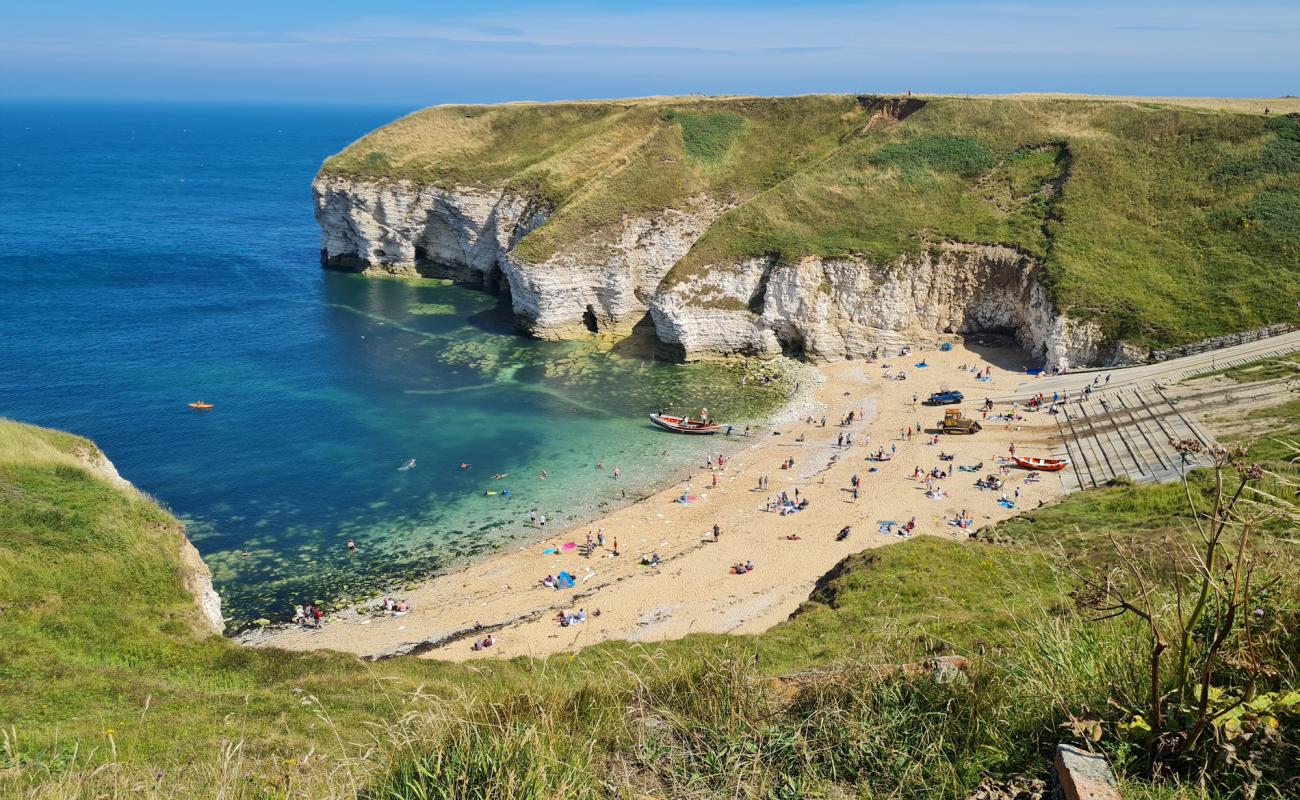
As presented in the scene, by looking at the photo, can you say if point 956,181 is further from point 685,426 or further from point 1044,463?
point 685,426

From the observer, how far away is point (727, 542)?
117 ft

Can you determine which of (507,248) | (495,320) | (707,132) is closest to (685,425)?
(495,320)

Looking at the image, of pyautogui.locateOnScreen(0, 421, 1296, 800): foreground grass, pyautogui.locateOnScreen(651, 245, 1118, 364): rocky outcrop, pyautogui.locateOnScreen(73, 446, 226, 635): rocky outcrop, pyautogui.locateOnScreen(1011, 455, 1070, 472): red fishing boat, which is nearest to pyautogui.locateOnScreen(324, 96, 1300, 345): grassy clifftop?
pyautogui.locateOnScreen(651, 245, 1118, 364): rocky outcrop

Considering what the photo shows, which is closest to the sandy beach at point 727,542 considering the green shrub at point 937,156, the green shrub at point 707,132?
the green shrub at point 937,156

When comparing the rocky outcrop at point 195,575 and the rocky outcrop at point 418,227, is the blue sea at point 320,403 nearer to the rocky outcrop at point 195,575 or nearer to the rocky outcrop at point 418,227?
the rocky outcrop at point 418,227

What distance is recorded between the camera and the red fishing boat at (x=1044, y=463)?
3884cm

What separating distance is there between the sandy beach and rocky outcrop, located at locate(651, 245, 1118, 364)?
873cm

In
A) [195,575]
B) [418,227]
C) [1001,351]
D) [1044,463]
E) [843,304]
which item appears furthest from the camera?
[418,227]

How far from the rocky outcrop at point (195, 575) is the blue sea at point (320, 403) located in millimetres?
3638

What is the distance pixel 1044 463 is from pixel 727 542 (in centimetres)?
1768

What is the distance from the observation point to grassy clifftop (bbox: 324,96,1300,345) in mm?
49844

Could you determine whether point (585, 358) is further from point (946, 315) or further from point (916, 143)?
point (916, 143)

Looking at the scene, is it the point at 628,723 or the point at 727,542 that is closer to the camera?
the point at 628,723

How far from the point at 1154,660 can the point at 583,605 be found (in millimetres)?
26605
